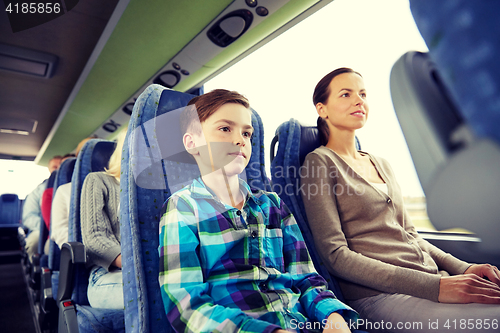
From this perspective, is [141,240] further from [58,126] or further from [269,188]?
[58,126]

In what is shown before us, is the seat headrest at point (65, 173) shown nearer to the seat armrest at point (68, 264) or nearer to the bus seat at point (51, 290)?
the bus seat at point (51, 290)

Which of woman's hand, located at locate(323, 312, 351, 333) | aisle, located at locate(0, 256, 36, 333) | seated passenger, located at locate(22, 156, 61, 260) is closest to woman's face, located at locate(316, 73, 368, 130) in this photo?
woman's hand, located at locate(323, 312, 351, 333)

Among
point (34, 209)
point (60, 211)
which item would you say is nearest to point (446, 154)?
point (60, 211)

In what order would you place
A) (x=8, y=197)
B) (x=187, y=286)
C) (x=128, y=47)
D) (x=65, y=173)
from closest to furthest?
(x=187, y=286) → (x=65, y=173) → (x=128, y=47) → (x=8, y=197)

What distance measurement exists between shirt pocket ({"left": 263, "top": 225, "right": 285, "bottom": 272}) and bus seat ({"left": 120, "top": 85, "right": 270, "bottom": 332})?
0.29m

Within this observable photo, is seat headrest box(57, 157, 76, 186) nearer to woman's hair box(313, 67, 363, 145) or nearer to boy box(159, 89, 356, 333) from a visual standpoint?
boy box(159, 89, 356, 333)

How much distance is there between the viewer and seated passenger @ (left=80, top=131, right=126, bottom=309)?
1275mm

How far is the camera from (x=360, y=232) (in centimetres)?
110

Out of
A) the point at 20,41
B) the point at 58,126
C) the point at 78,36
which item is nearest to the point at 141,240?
the point at 78,36

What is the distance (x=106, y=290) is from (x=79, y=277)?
0.31m

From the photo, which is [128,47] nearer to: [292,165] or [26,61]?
[26,61]

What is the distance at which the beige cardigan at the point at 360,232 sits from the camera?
1007 mm

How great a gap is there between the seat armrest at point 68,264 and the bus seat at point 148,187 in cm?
61

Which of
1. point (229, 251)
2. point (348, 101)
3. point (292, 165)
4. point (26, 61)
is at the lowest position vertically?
point (229, 251)
